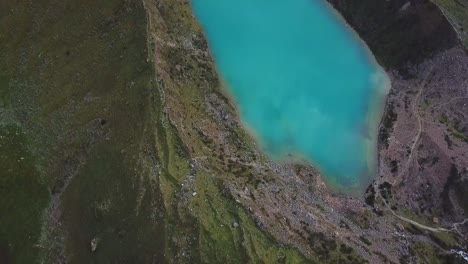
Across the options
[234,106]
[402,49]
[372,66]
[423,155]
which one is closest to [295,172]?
[234,106]

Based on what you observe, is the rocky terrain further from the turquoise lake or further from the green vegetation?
the turquoise lake

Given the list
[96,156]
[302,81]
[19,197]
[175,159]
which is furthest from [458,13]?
[19,197]

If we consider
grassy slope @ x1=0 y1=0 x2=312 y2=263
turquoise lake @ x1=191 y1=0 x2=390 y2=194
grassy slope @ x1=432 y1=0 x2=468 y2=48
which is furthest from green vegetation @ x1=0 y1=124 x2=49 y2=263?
grassy slope @ x1=432 y1=0 x2=468 y2=48

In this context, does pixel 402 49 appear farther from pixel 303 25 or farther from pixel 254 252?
pixel 254 252

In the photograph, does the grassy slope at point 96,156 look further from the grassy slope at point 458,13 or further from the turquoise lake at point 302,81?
the grassy slope at point 458,13

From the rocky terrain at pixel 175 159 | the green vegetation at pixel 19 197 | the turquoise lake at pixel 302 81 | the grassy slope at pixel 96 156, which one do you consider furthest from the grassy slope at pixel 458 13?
the green vegetation at pixel 19 197
